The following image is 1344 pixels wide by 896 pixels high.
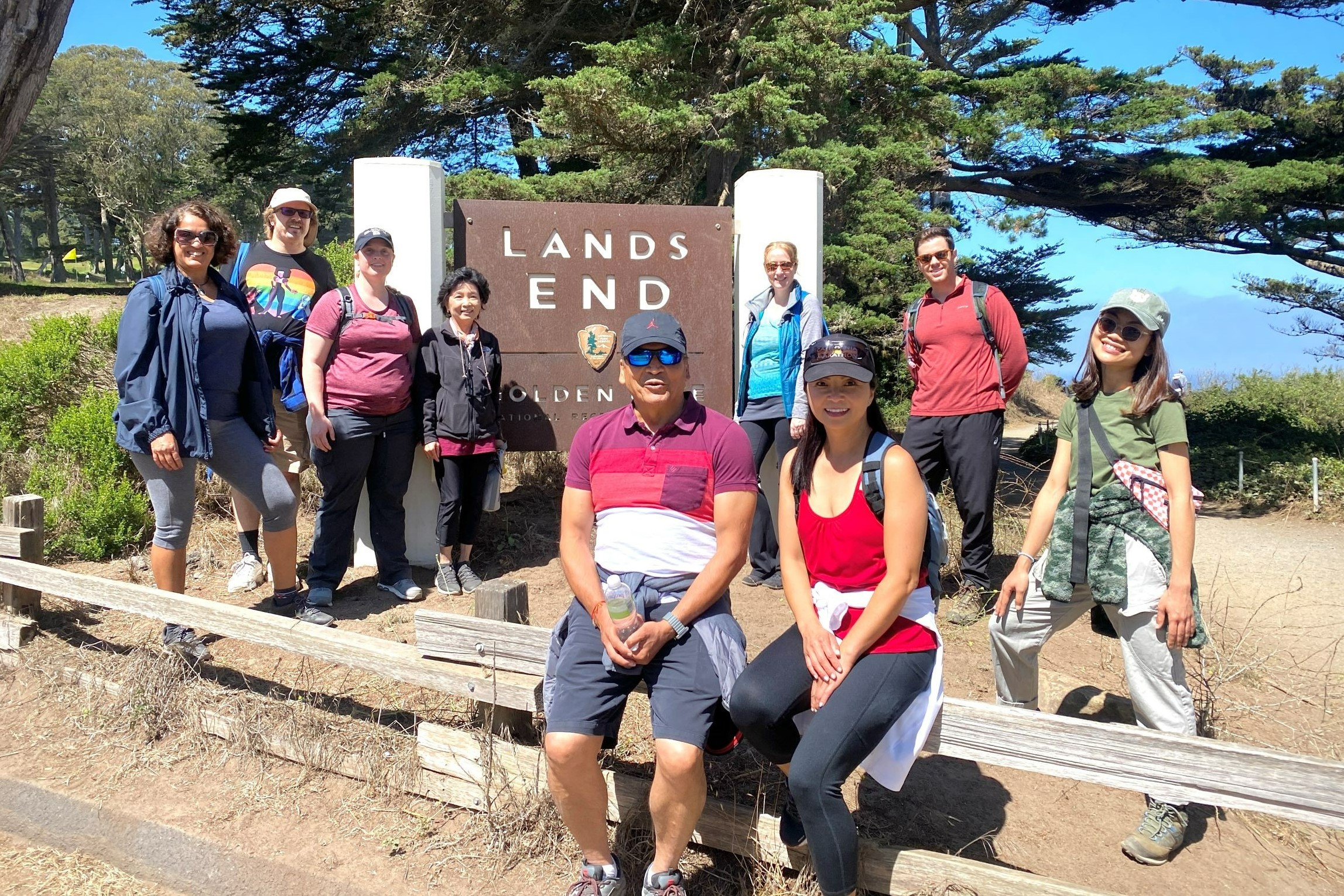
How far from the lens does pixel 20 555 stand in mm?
4641

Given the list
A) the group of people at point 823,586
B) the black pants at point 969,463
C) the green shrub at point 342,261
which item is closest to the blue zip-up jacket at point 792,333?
the black pants at point 969,463

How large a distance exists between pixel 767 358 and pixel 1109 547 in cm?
232

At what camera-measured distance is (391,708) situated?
12.9 feet

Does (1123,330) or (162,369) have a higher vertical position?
(1123,330)

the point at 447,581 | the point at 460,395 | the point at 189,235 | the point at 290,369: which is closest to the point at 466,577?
the point at 447,581

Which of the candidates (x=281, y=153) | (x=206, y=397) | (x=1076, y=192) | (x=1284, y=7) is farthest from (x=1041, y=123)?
(x=281, y=153)

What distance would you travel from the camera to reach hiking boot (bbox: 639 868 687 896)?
98.0 inches

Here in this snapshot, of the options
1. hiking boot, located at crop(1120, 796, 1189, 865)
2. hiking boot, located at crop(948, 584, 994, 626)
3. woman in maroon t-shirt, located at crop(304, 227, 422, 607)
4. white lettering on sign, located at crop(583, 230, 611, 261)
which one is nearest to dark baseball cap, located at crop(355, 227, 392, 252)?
woman in maroon t-shirt, located at crop(304, 227, 422, 607)

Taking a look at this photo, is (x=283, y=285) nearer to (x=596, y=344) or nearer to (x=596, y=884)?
(x=596, y=344)

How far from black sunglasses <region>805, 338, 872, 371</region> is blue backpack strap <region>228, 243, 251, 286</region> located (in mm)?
3504

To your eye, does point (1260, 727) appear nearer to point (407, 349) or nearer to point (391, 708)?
point (391, 708)

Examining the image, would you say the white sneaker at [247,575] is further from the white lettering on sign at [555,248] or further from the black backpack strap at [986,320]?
the black backpack strap at [986,320]

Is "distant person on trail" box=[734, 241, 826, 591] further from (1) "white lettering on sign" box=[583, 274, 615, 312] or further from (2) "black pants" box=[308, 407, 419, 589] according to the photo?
(2) "black pants" box=[308, 407, 419, 589]

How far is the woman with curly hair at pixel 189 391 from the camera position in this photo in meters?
3.90
